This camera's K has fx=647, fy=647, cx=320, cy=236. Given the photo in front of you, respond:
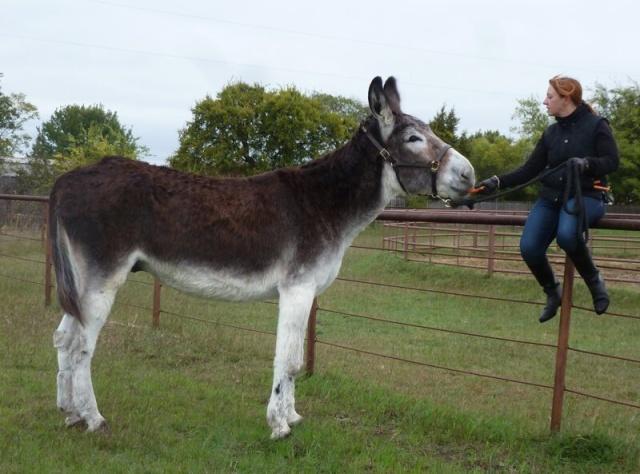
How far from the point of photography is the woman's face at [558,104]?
4.07 meters

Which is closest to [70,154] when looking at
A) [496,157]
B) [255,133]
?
[255,133]

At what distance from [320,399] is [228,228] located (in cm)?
198

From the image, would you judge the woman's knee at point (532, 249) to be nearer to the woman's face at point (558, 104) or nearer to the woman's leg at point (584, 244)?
the woman's leg at point (584, 244)

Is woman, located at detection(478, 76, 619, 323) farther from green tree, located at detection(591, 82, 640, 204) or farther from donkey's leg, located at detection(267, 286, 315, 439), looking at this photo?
green tree, located at detection(591, 82, 640, 204)

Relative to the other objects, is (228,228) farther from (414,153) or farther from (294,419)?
(294,419)

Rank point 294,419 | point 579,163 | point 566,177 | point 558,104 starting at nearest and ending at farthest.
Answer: point 579,163 → point 566,177 → point 558,104 → point 294,419

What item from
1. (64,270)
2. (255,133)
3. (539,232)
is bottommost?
(64,270)

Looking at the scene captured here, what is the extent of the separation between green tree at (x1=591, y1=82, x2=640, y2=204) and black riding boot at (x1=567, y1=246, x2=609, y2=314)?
29152 millimetres

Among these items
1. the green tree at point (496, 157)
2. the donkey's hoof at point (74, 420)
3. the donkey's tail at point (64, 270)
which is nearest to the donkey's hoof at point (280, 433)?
the donkey's hoof at point (74, 420)

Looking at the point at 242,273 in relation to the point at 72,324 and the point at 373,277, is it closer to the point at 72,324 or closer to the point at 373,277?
the point at 72,324

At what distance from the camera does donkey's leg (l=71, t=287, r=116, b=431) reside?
4.15m

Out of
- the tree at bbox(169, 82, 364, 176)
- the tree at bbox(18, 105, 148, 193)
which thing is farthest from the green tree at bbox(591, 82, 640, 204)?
the tree at bbox(18, 105, 148, 193)

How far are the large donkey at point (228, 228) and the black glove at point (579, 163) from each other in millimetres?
588

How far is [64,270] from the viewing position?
425 cm
